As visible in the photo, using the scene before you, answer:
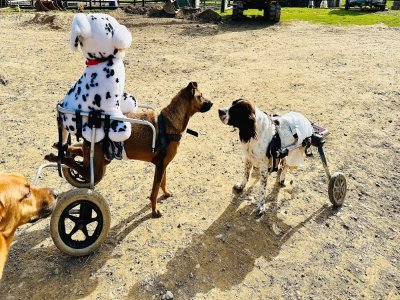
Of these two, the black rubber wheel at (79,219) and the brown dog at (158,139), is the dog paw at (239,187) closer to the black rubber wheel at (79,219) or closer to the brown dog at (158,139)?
the brown dog at (158,139)

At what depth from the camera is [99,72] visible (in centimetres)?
434

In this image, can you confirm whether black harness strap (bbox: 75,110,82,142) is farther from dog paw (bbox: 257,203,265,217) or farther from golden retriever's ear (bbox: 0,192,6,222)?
dog paw (bbox: 257,203,265,217)

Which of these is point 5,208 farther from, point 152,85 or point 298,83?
point 298,83

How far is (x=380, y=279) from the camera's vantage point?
4.55m

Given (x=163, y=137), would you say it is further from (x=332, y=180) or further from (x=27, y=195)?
(x=332, y=180)

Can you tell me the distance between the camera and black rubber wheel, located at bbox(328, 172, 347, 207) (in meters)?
5.48

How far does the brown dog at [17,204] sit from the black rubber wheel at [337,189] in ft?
12.2

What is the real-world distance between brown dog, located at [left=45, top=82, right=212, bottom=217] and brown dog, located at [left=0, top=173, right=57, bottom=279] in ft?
2.46

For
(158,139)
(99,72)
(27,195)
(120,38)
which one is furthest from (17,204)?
(120,38)

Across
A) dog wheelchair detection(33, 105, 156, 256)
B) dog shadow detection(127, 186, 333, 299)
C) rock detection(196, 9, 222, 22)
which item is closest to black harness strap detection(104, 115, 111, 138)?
dog wheelchair detection(33, 105, 156, 256)

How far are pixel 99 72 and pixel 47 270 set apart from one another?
7.84 ft

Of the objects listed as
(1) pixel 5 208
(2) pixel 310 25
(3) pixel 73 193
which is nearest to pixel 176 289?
(3) pixel 73 193

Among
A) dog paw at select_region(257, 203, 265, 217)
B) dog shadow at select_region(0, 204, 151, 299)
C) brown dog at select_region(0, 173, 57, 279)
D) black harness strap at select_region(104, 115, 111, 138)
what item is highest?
black harness strap at select_region(104, 115, 111, 138)

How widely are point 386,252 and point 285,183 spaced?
1.90m
